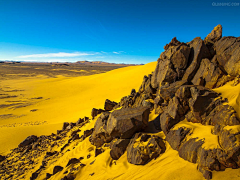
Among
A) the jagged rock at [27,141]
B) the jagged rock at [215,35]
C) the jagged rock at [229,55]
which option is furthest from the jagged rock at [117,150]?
the jagged rock at [27,141]

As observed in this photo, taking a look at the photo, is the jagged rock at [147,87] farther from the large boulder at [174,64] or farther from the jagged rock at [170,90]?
the jagged rock at [170,90]

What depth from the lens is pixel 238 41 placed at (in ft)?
23.0

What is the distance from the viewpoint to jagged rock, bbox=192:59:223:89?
275 inches

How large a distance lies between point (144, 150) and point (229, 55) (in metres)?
5.95

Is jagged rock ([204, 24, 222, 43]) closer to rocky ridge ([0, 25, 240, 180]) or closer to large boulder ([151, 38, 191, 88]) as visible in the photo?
rocky ridge ([0, 25, 240, 180])

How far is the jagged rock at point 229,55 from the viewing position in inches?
257

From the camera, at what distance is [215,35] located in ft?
28.3

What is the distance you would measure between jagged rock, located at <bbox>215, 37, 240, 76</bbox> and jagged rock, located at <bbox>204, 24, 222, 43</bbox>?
802mm

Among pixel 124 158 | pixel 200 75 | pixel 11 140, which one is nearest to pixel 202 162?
pixel 124 158

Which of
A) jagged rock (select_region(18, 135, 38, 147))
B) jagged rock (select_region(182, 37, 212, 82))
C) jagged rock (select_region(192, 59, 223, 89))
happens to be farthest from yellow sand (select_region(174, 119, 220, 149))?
jagged rock (select_region(18, 135, 38, 147))

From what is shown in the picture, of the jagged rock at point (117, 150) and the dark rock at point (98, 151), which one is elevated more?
the jagged rock at point (117, 150)

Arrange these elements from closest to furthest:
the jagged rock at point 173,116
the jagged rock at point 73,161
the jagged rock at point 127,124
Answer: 1. the jagged rock at point 173,116
2. the jagged rock at point 127,124
3. the jagged rock at point 73,161

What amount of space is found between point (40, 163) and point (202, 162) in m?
8.69

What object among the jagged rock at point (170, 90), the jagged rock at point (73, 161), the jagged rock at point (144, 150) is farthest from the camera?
the jagged rock at point (73, 161)
